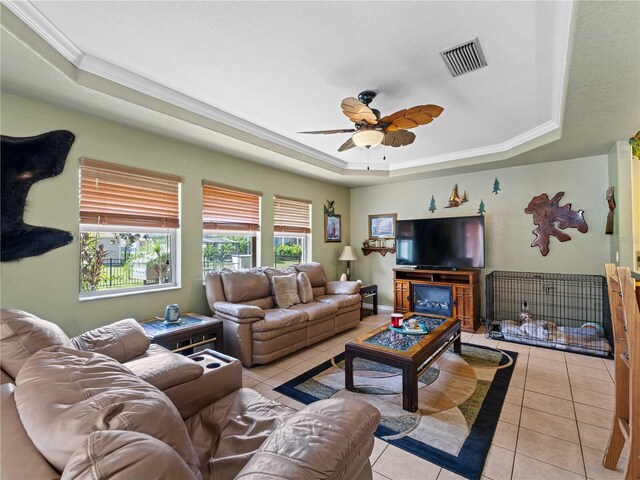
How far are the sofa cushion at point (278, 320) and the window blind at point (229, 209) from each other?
4.27 ft

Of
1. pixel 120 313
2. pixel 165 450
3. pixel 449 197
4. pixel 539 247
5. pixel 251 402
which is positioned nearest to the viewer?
pixel 165 450

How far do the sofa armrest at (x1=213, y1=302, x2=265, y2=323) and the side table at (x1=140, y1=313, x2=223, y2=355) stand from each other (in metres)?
0.13

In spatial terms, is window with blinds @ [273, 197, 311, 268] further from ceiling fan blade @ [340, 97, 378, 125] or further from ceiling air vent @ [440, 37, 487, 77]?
ceiling air vent @ [440, 37, 487, 77]

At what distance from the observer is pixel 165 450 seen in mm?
678

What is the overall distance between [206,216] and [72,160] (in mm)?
1435

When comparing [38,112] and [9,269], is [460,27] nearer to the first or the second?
[38,112]

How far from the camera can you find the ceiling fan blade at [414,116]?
7.43 feet

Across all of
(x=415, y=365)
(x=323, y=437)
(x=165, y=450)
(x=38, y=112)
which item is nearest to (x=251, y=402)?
(x=323, y=437)

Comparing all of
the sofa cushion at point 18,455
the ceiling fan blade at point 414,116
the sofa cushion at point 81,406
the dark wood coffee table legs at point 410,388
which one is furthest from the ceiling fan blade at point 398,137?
the sofa cushion at point 18,455

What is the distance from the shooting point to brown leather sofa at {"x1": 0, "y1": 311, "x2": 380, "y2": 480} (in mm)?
646

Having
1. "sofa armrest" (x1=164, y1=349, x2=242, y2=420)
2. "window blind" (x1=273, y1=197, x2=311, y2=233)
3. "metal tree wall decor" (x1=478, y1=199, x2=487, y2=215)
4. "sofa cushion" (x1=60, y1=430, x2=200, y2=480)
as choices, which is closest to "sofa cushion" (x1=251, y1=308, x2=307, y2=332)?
Answer: "sofa armrest" (x1=164, y1=349, x2=242, y2=420)

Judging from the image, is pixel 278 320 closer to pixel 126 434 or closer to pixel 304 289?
pixel 304 289

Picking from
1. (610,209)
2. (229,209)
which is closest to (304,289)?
(229,209)

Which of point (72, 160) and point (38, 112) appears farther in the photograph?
point (72, 160)
